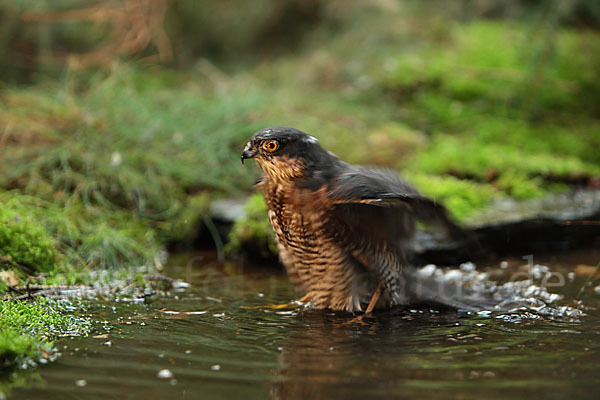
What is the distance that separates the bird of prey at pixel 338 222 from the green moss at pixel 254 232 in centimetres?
140

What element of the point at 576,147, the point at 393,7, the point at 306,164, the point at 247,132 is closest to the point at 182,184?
the point at 247,132

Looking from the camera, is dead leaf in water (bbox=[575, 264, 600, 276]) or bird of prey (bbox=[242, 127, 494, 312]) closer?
bird of prey (bbox=[242, 127, 494, 312])

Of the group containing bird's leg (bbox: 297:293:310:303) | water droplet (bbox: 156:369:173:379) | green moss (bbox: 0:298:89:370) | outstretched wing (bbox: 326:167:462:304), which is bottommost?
water droplet (bbox: 156:369:173:379)

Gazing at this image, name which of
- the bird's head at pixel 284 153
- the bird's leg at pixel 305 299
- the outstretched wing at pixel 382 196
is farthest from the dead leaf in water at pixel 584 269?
the bird's head at pixel 284 153

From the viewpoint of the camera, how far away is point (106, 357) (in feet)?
9.37

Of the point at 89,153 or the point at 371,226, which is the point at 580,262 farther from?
the point at 89,153

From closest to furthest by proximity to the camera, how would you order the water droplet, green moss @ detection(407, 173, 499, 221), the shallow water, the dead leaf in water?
the shallow water → the water droplet → the dead leaf in water → green moss @ detection(407, 173, 499, 221)

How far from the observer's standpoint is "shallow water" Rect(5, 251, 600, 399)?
2.50 metres

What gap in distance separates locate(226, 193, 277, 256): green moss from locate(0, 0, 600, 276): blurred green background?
2cm

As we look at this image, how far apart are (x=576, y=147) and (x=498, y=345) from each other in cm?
502

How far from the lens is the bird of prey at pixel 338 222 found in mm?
3641

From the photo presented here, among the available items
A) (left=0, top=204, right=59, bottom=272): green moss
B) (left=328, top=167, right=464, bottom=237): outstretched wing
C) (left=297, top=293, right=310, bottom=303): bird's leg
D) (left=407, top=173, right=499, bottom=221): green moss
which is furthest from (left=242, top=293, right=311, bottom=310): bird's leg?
(left=407, top=173, right=499, bottom=221): green moss

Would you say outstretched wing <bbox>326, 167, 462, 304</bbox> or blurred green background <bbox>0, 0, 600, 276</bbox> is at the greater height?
blurred green background <bbox>0, 0, 600, 276</bbox>

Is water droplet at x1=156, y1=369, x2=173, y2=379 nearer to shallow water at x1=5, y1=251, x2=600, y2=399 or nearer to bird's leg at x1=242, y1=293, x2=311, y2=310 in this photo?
shallow water at x1=5, y1=251, x2=600, y2=399
